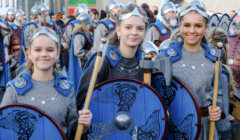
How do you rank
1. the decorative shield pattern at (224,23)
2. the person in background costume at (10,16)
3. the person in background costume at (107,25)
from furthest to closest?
the person in background costume at (10,16) < the decorative shield pattern at (224,23) < the person in background costume at (107,25)

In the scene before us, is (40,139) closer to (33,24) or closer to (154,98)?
(154,98)

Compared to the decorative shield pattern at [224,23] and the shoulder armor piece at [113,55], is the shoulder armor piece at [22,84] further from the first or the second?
the decorative shield pattern at [224,23]

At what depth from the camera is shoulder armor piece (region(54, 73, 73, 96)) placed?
258 cm

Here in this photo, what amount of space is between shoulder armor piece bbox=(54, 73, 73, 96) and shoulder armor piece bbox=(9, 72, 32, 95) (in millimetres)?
190

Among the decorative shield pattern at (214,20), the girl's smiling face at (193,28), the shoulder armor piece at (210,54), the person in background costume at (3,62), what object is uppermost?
the girl's smiling face at (193,28)

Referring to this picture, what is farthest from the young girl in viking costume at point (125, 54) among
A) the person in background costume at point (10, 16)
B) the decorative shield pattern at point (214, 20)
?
the person in background costume at point (10, 16)

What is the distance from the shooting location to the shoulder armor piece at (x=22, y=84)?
2.49 metres

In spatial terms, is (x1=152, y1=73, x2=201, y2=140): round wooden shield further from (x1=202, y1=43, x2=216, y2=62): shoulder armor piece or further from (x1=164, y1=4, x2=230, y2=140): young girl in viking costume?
(x1=202, y1=43, x2=216, y2=62): shoulder armor piece

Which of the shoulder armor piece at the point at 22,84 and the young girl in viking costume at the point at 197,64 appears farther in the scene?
the young girl in viking costume at the point at 197,64

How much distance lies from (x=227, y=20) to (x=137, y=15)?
5550 millimetres

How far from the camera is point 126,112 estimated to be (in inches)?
103

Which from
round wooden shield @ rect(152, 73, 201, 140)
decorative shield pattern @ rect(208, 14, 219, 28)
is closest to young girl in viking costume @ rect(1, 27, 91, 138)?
round wooden shield @ rect(152, 73, 201, 140)

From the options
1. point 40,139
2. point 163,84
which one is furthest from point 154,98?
point 40,139

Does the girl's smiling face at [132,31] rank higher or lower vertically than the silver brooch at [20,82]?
higher
